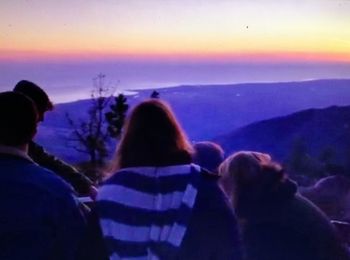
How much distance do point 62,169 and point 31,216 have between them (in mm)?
604

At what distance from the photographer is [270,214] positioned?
1.80 m

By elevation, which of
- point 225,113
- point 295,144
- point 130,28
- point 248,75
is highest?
point 130,28

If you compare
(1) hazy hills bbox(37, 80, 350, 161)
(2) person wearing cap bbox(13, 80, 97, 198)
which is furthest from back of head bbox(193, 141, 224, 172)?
(1) hazy hills bbox(37, 80, 350, 161)

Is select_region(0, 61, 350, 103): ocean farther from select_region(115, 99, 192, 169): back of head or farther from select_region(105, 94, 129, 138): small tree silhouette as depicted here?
select_region(115, 99, 192, 169): back of head

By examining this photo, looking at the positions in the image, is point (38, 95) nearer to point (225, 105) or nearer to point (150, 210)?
point (150, 210)

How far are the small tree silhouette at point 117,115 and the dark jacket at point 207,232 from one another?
811 millimetres

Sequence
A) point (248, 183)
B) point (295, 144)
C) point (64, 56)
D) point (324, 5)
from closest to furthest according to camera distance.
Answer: point (248, 183)
point (64, 56)
point (324, 5)
point (295, 144)

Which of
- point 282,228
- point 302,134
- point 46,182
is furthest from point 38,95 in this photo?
point 302,134

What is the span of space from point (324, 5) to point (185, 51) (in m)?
0.78

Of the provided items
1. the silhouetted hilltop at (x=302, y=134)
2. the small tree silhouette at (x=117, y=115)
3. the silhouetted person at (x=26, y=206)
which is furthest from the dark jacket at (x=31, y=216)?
the silhouetted hilltop at (x=302, y=134)

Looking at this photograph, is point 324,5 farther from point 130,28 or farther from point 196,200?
point 196,200

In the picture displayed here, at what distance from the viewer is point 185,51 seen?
9.74 feet

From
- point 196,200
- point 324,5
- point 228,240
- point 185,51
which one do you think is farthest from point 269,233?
point 324,5

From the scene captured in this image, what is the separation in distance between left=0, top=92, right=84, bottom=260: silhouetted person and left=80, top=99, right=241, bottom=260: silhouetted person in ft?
0.29
